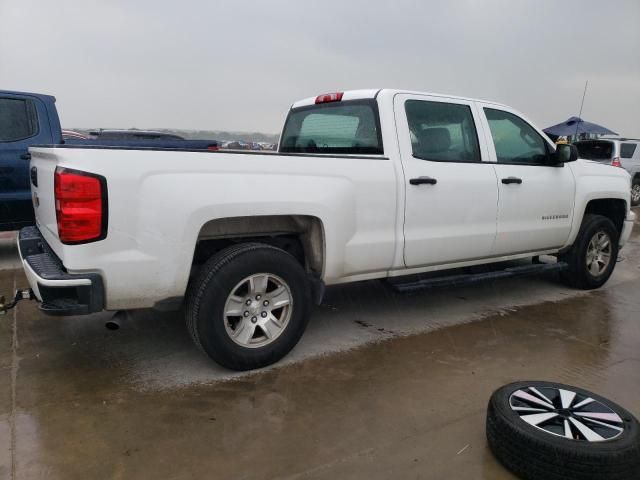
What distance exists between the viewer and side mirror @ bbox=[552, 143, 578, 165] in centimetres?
459

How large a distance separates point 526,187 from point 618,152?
33.3ft

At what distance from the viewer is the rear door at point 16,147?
19.3 feet

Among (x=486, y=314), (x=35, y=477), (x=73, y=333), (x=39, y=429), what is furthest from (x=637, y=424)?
(x=73, y=333)

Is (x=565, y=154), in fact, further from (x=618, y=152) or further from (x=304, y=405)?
(x=618, y=152)

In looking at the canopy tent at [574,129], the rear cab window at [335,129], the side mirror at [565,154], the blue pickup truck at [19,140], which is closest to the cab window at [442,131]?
the rear cab window at [335,129]

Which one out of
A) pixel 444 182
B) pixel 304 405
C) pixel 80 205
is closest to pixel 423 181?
pixel 444 182

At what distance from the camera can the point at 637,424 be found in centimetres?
234

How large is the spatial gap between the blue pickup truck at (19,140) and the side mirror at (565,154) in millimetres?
4383

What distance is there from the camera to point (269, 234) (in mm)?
3449

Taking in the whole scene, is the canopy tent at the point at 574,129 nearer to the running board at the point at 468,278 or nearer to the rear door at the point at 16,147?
the running board at the point at 468,278

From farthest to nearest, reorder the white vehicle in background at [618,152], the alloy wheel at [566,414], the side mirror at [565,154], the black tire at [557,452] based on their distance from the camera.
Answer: the white vehicle in background at [618,152], the side mirror at [565,154], the alloy wheel at [566,414], the black tire at [557,452]

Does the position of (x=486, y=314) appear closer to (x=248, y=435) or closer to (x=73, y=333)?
(x=248, y=435)

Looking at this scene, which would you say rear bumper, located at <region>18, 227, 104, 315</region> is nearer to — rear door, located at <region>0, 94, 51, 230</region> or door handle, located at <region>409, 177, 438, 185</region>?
door handle, located at <region>409, 177, 438, 185</region>

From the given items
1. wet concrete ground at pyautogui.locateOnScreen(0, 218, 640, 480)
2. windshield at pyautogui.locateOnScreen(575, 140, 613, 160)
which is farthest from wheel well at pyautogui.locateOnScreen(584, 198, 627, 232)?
windshield at pyautogui.locateOnScreen(575, 140, 613, 160)
